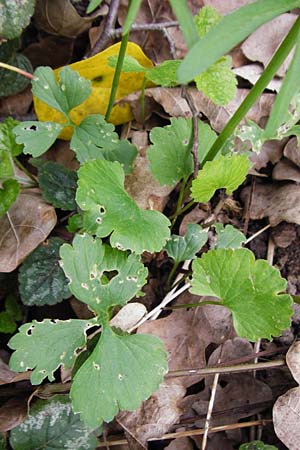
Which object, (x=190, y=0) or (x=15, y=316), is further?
(x=190, y=0)

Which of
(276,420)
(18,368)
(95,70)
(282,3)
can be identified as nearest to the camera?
(282,3)

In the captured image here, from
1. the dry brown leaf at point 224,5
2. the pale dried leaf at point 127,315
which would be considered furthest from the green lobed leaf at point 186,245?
the dry brown leaf at point 224,5

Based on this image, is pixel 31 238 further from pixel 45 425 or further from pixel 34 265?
pixel 45 425

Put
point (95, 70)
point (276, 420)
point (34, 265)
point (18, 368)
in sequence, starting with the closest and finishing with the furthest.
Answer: point (18, 368) → point (276, 420) → point (34, 265) → point (95, 70)

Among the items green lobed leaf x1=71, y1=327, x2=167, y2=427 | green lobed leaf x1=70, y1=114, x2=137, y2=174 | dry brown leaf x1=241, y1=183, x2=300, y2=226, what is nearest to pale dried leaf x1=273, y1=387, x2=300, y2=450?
green lobed leaf x1=71, y1=327, x2=167, y2=427

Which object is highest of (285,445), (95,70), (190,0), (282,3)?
(282,3)

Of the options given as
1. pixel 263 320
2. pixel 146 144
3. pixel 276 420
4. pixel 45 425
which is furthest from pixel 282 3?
pixel 45 425

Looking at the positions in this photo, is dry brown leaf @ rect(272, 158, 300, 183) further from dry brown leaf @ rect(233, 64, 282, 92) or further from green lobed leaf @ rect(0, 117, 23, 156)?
green lobed leaf @ rect(0, 117, 23, 156)
